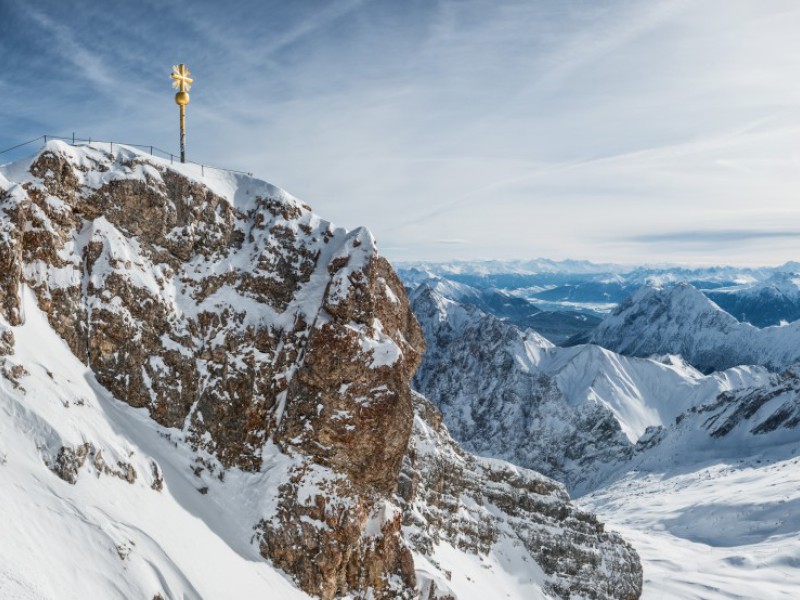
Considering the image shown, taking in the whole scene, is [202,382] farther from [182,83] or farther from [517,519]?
[517,519]

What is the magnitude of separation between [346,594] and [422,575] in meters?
9.27

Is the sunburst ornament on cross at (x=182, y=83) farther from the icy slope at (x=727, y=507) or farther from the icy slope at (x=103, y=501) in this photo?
the icy slope at (x=727, y=507)

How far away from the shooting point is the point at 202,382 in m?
46.5

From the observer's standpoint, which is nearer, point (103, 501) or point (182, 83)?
point (103, 501)

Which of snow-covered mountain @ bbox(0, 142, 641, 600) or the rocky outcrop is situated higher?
snow-covered mountain @ bbox(0, 142, 641, 600)

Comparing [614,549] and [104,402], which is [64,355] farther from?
[614,549]

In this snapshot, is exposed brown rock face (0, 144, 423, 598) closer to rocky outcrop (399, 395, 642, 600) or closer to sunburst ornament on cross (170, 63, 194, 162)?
sunburst ornament on cross (170, 63, 194, 162)

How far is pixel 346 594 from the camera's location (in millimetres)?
45062

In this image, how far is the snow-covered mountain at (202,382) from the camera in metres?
34.3

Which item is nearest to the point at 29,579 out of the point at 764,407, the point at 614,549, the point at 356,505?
the point at 356,505

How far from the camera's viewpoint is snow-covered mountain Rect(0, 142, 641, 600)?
34.3 metres

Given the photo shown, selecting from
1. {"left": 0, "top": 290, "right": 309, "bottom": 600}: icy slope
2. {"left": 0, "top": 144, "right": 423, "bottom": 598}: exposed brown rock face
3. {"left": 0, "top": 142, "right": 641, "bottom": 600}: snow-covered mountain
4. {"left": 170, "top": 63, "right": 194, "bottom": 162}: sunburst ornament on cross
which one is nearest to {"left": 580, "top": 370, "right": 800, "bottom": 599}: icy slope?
{"left": 0, "top": 142, "right": 641, "bottom": 600}: snow-covered mountain

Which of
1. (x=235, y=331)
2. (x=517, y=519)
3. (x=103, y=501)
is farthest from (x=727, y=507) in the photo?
(x=103, y=501)

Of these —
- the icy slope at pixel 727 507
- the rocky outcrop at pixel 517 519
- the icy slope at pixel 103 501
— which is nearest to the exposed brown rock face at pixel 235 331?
the icy slope at pixel 103 501
